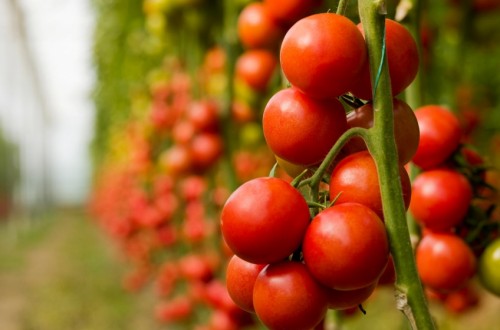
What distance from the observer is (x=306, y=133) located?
43 cm

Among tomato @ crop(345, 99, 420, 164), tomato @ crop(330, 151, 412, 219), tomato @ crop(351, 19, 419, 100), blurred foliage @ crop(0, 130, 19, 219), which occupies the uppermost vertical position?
tomato @ crop(351, 19, 419, 100)

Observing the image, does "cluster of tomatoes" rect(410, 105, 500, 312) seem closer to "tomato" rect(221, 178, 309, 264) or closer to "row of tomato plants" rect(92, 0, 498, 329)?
"row of tomato plants" rect(92, 0, 498, 329)

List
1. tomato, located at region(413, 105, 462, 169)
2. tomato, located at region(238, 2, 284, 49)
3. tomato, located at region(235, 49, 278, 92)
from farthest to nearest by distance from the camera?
tomato, located at region(235, 49, 278, 92) < tomato, located at region(238, 2, 284, 49) < tomato, located at region(413, 105, 462, 169)

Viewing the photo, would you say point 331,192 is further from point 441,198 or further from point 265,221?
point 441,198

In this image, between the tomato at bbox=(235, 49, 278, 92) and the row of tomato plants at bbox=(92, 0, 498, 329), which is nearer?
the row of tomato plants at bbox=(92, 0, 498, 329)

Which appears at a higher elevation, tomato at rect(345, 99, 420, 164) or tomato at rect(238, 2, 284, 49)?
tomato at rect(345, 99, 420, 164)

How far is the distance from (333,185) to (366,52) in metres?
0.09

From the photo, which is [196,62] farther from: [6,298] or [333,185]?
[6,298]

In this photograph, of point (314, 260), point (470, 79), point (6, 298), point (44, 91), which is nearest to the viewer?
point (314, 260)

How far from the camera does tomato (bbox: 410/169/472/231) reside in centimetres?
65

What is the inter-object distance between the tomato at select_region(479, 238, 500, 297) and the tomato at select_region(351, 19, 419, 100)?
31cm

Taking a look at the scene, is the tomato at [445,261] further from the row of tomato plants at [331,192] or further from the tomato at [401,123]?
the tomato at [401,123]

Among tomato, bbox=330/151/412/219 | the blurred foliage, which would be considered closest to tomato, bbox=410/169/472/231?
Answer: tomato, bbox=330/151/412/219

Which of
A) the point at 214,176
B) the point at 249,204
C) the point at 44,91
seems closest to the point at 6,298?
the point at 214,176
